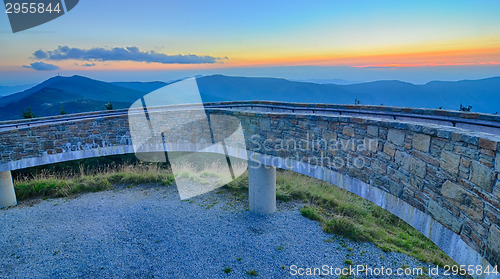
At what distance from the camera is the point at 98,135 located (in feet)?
37.8

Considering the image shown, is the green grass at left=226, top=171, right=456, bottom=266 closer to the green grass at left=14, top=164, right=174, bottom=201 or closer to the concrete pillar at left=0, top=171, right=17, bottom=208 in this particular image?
the green grass at left=14, top=164, right=174, bottom=201

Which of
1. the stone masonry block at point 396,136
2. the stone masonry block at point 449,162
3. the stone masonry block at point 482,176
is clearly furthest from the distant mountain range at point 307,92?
the stone masonry block at point 482,176

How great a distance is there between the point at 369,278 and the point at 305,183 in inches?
304

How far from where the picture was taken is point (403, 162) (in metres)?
5.18

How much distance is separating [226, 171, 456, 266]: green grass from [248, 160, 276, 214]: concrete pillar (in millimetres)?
1778

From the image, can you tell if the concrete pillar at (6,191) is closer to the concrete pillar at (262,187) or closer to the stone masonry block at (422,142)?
the concrete pillar at (262,187)

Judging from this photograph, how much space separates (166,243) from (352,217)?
8.84 m

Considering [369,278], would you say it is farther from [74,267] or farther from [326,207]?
[74,267]

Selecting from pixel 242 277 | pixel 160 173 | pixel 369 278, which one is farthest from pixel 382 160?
pixel 160 173

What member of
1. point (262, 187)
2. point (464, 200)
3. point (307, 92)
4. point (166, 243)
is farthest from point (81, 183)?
point (307, 92)

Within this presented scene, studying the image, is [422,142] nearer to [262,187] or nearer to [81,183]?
[262,187]

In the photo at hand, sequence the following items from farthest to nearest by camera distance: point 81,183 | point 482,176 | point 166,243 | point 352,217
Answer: point 81,183 → point 352,217 → point 166,243 → point 482,176

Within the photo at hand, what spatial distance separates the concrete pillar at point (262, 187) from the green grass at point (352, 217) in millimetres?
1778

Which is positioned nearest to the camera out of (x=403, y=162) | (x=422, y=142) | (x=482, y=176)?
(x=482, y=176)
